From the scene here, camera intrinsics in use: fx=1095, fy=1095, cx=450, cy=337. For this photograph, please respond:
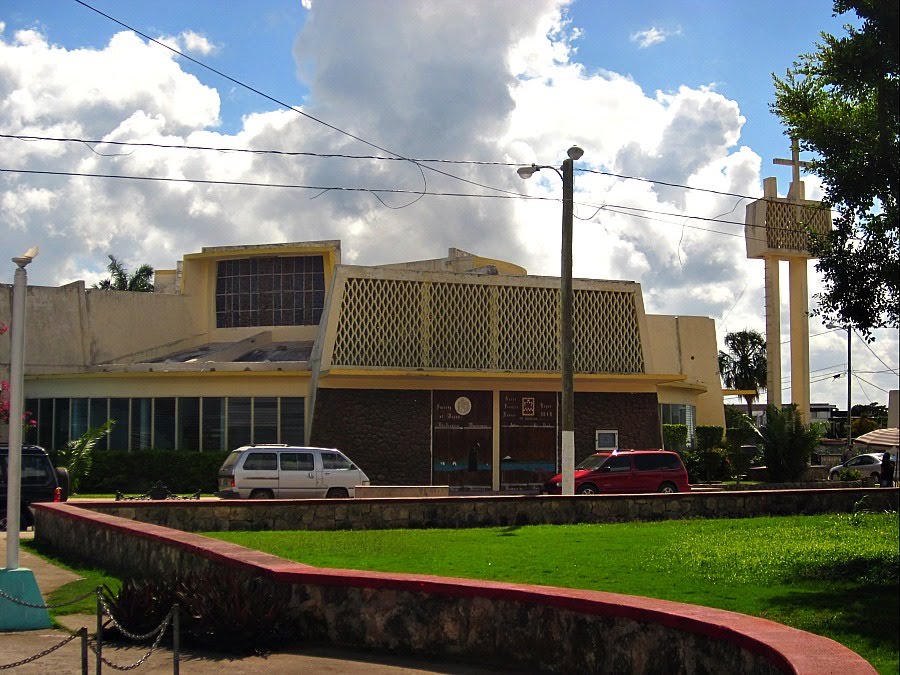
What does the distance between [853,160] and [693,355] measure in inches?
1418

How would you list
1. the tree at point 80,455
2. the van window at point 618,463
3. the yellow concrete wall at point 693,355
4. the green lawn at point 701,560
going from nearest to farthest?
the green lawn at point 701,560
the van window at point 618,463
the tree at point 80,455
the yellow concrete wall at point 693,355

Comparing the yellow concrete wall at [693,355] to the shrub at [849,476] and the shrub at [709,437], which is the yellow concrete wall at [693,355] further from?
the shrub at [849,476]

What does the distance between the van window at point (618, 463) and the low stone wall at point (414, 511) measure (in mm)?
8324

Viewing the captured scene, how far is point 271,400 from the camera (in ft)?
113

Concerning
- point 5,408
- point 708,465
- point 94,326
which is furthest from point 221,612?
point 708,465

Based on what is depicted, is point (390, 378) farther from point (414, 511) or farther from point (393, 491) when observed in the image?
point (414, 511)

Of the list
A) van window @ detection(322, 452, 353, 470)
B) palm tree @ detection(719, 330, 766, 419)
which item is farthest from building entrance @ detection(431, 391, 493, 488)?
palm tree @ detection(719, 330, 766, 419)

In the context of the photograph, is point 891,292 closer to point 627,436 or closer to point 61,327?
point 627,436

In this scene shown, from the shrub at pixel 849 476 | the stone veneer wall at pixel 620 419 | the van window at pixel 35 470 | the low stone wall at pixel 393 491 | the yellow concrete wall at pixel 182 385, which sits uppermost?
the yellow concrete wall at pixel 182 385

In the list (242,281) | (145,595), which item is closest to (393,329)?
(242,281)

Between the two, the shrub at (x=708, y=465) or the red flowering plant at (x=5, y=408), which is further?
the shrub at (x=708, y=465)

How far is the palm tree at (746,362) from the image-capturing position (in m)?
84.8

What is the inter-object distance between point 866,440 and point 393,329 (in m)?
16.0

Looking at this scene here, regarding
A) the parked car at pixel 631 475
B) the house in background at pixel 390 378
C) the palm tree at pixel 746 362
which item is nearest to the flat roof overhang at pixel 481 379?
the house in background at pixel 390 378
